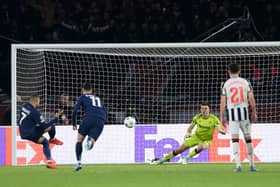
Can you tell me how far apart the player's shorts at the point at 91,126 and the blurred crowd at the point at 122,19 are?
7.87 metres

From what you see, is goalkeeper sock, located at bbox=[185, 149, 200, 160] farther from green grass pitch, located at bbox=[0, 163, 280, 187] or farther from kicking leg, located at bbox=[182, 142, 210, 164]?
green grass pitch, located at bbox=[0, 163, 280, 187]

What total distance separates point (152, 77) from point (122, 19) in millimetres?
4520

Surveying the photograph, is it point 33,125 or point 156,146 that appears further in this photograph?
point 156,146

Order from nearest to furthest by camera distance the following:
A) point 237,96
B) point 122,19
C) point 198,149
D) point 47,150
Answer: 1. point 237,96
2. point 47,150
3. point 198,149
4. point 122,19

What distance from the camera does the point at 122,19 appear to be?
2316 cm

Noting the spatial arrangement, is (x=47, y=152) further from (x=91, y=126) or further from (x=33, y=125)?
(x=91, y=126)

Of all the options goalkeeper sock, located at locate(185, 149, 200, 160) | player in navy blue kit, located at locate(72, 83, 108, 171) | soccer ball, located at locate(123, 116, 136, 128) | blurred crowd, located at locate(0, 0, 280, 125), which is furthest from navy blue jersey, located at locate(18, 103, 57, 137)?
Result: blurred crowd, located at locate(0, 0, 280, 125)

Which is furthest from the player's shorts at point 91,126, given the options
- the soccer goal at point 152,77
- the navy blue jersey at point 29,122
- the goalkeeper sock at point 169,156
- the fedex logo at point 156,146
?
the soccer goal at point 152,77

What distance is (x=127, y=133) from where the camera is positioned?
18.1 metres

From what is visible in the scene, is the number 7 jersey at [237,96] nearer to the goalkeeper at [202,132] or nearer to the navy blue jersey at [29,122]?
the goalkeeper at [202,132]

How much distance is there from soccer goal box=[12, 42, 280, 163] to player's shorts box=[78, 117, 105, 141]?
11.9 ft

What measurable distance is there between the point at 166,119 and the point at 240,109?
16.9ft

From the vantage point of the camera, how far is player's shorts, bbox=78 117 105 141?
14.8 metres

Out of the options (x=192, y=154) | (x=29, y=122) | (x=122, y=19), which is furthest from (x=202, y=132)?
(x=122, y=19)
